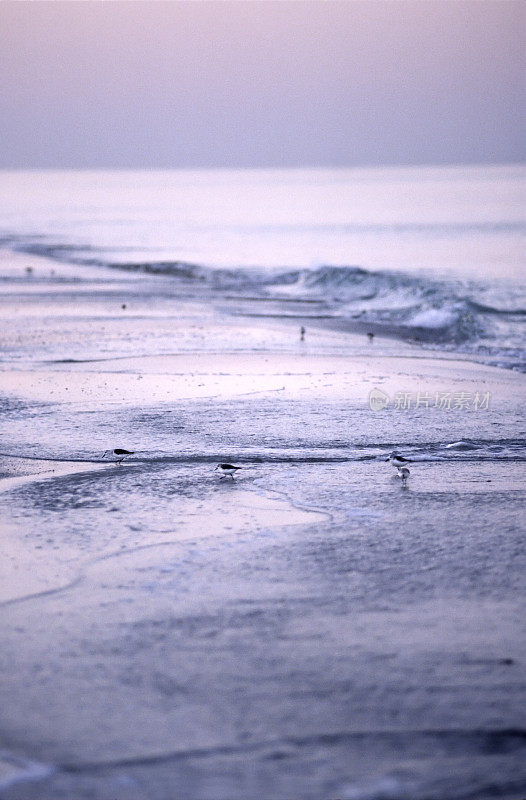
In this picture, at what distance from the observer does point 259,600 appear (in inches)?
210

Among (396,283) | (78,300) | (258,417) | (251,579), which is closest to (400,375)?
(258,417)

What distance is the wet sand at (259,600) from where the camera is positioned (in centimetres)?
392

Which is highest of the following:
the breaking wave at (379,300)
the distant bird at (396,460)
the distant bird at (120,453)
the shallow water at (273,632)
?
the breaking wave at (379,300)

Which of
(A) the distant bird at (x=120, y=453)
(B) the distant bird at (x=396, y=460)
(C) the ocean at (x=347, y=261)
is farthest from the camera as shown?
(C) the ocean at (x=347, y=261)

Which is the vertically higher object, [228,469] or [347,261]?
[347,261]

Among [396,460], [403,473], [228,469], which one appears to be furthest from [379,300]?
[228,469]

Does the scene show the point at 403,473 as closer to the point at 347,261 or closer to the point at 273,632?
the point at 273,632

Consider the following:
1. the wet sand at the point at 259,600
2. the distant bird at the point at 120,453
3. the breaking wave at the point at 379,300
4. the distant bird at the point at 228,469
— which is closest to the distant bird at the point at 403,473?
the wet sand at the point at 259,600

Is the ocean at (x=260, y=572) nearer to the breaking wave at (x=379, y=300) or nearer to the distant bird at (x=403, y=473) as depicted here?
the distant bird at (x=403, y=473)

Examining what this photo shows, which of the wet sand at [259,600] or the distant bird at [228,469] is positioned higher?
the distant bird at [228,469]

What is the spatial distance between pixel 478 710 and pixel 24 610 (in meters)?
2.57

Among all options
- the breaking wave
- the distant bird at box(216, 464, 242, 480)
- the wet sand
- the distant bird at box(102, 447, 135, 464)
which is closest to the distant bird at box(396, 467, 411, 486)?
the wet sand

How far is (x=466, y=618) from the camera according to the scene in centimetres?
511

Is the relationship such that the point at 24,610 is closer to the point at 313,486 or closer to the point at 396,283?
the point at 313,486
